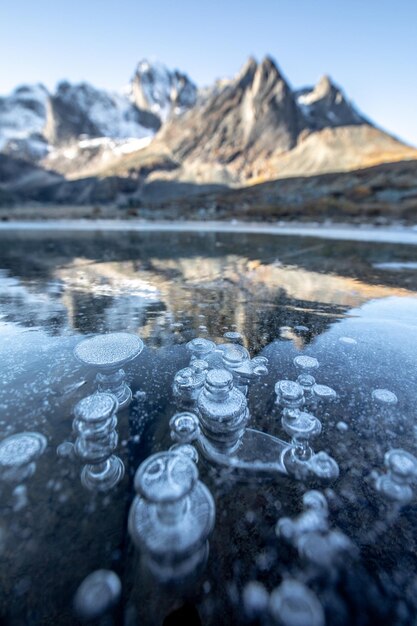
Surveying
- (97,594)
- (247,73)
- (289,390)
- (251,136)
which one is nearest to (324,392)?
(289,390)

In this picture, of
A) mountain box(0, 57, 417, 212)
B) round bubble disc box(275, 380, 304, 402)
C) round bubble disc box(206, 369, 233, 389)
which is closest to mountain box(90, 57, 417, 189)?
mountain box(0, 57, 417, 212)

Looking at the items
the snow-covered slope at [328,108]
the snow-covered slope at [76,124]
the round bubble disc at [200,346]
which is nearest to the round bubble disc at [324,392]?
the round bubble disc at [200,346]

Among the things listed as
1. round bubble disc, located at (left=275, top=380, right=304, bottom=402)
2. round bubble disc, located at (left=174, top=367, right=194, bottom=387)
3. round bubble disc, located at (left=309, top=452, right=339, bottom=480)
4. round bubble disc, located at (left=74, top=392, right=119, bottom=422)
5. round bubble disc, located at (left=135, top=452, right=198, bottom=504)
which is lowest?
round bubble disc, located at (left=309, top=452, right=339, bottom=480)

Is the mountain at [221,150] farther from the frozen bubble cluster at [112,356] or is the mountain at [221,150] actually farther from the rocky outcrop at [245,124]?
the frozen bubble cluster at [112,356]

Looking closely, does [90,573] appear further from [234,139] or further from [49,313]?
[234,139]

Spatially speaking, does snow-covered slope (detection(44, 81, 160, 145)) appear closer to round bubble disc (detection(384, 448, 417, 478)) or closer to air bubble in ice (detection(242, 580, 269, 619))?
round bubble disc (detection(384, 448, 417, 478))

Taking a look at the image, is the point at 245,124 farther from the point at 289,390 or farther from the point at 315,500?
the point at 315,500

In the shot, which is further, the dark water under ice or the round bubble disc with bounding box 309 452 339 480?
the round bubble disc with bounding box 309 452 339 480
